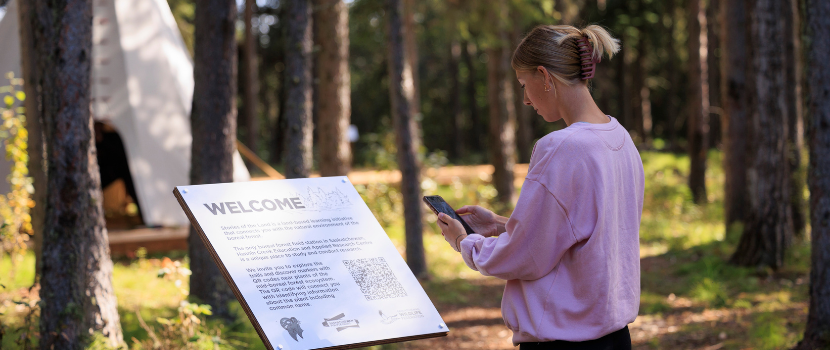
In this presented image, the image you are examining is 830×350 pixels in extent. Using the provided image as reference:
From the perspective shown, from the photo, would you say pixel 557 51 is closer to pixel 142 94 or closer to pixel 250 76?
pixel 142 94

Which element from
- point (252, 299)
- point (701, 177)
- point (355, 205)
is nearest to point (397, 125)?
point (355, 205)

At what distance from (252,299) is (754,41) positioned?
6.88 meters

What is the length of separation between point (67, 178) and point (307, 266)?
7.34ft

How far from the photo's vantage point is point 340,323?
2.19 meters

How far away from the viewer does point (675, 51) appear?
29141 millimetres

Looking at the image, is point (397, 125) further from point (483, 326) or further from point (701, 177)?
point (701, 177)

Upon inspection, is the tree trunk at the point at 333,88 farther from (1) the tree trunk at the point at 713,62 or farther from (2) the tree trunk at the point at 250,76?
(2) the tree trunk at the point at 250,76

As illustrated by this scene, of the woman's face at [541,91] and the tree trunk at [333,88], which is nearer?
the woman's face at [541,91]

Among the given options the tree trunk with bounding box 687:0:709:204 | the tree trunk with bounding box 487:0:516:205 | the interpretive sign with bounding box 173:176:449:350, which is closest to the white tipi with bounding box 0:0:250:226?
the tree trunk with bounding box 487:0:516:205

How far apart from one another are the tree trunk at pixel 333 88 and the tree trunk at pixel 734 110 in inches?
217

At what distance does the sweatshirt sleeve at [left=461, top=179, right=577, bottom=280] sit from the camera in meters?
1.79

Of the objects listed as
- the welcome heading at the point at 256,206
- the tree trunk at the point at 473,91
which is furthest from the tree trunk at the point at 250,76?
the welcome heading at the point at 256,206

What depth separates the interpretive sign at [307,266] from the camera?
2143mm

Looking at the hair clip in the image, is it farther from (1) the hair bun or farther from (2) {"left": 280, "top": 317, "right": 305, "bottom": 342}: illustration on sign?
(2) {"left": 280, "top": 317, "right": 305, "bottom": 342}: illustration on sign
